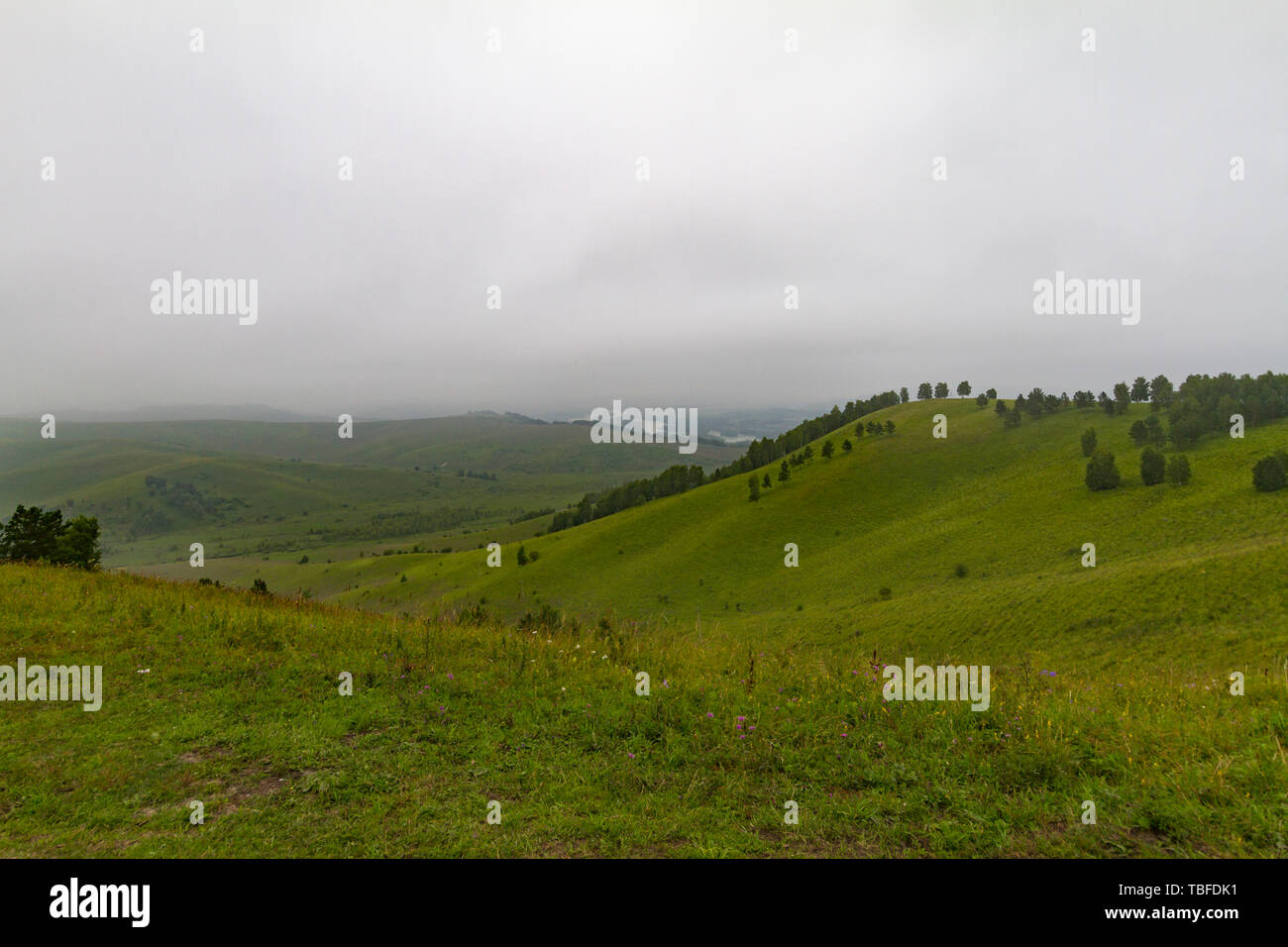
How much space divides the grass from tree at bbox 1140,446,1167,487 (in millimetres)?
83973

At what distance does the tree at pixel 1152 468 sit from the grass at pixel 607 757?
8397 cm

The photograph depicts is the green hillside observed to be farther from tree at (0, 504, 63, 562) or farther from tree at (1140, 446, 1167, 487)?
tree at (0, 504, 63, 562)

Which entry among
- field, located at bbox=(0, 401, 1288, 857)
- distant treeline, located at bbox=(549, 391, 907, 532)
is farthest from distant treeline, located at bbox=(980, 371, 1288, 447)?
field, located at bbox=(0, 401, 1288, 857)

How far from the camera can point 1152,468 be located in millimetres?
67875

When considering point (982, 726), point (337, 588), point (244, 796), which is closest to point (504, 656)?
point (244, 796)

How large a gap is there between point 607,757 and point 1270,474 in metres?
82.4

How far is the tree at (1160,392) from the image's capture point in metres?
96.4

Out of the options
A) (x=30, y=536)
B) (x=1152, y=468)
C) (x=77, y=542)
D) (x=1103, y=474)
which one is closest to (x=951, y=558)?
(x=1103, y=474)

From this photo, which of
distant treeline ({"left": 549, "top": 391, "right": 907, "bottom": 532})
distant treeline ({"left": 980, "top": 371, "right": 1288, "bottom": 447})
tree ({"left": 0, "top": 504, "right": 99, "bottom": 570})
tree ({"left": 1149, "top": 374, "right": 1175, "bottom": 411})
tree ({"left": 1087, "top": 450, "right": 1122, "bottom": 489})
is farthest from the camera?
distant treeline ({"left": 549, "top": 391, "right": 907, "bottom": 532})

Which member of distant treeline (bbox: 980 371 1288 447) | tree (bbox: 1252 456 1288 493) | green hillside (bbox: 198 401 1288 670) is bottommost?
green hillside (bbox: 198 401 1288 670)

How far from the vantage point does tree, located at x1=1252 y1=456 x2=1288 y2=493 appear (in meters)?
54.8

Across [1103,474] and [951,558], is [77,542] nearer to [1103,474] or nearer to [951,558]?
[951,558]

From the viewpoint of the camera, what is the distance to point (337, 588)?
122 m
